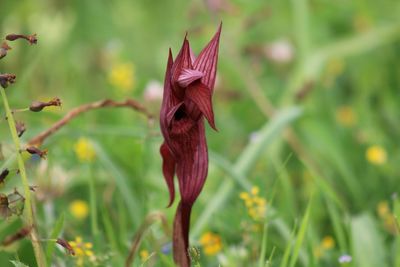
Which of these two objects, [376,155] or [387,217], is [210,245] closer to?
[387,217]

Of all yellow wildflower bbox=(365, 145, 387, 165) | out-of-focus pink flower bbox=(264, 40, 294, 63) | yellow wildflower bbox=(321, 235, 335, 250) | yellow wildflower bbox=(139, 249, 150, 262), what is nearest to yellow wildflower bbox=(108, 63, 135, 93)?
out-of-focus pink flower bbox=(264, 40, 294, 63)

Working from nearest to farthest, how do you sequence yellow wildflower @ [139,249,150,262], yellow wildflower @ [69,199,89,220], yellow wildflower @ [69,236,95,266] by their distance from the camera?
1. yellow wildflower @ [69,236,95,266]
2. yellow wildflower @ [139,249,150,262]
3. yellow wildflower @ [69,199,89,220]

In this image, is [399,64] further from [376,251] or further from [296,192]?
[376,251]

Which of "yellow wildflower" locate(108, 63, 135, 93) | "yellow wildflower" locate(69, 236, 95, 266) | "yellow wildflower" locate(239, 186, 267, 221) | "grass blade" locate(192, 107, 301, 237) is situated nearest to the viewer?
"yellow wildflower" locate(69, 236, 95, 266)

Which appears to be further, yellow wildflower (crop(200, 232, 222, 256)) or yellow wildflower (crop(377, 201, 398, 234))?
yellow wildflower (crop(377, 201, 398, 234))

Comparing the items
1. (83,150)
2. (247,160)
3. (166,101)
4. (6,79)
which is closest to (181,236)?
(166,101)

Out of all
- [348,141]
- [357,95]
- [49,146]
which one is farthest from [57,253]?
[357,95]

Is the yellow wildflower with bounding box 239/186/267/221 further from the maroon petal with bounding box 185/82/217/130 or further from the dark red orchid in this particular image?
the maroon petal with bounding box 185/82/217/130
